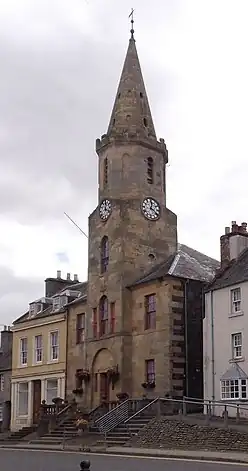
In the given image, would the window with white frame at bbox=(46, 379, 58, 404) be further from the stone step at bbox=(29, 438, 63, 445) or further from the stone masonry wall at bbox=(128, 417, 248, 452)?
the stone masonry wall at bbox=(128, 417, 248, 452)

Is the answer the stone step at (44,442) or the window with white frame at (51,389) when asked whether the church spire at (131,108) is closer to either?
the window with white frame at (51,389)

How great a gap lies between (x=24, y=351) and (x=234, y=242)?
20880 mm

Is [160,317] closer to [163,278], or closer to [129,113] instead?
[163,278]

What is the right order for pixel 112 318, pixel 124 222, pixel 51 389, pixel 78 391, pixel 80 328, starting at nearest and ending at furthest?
pixel 112 318 < pixel 124 222 < pixel 78 391 < pixel 80 328 < pixel 51 389

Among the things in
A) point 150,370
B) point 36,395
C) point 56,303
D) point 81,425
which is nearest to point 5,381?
point 36,395

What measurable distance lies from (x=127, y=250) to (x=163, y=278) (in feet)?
12.7

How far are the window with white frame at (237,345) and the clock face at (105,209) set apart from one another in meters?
12.4

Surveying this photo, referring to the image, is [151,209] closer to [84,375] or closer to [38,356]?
[84,375]

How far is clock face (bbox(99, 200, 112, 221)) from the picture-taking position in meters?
42.8

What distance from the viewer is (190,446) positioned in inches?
1054

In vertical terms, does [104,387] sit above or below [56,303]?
below

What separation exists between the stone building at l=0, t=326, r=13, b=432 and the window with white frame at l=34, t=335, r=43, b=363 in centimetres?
553

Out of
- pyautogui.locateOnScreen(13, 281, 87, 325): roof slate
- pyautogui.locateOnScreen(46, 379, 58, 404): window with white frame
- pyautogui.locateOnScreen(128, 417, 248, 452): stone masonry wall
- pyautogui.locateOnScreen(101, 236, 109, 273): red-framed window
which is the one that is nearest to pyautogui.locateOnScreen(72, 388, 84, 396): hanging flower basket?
pyautogui.locateOnScreen(46, 379, 58, 404): window with white frame

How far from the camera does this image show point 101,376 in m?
41.0
